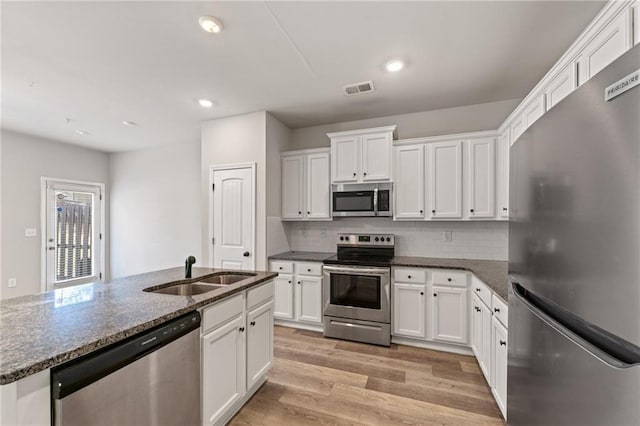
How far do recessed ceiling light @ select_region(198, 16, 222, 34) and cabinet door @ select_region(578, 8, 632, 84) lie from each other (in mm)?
2257

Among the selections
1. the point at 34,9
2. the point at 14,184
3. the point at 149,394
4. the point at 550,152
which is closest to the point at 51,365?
the point at 149,394

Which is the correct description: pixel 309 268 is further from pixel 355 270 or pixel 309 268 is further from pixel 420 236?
pixel 420 236

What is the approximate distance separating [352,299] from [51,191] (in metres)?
5.54

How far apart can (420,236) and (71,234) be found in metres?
6.22

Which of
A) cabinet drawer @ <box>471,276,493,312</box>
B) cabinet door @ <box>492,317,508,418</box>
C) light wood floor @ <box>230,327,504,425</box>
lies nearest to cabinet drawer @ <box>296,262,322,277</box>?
light wood floor @ <box>230,327,504,425</box>

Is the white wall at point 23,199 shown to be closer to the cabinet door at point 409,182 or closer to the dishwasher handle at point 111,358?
the dishwasher handle at point 111,358

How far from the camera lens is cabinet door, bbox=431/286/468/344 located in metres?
2.84

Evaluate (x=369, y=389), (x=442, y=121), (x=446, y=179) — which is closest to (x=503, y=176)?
(x=446, y=179)

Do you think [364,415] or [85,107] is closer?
[364,415]

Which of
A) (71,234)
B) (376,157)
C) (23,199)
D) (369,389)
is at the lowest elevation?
→ (369,389)

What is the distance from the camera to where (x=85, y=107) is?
11.2 ft

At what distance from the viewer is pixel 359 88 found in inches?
115

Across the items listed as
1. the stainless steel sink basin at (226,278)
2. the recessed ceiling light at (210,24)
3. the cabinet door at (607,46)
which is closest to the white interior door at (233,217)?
the stainless steel sink basin at (226,278)

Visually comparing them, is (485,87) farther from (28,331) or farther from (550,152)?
(28,331)
